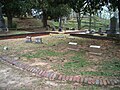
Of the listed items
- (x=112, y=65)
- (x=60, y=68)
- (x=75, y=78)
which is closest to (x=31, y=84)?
(x=75, y=78)

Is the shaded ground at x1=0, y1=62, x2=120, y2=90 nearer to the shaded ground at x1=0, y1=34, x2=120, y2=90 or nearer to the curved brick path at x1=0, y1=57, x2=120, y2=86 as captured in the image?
the shaded ground at x1=0, y1=34, x2=120, y2=90

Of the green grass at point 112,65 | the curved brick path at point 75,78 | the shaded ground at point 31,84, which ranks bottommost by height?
the shaded ground at point 31,84

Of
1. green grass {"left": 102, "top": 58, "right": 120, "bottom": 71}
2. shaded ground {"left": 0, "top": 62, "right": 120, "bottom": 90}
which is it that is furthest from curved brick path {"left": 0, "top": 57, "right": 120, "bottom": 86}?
green grass {"left": 102, "top": 58, "right": 120, "bottom": 71}

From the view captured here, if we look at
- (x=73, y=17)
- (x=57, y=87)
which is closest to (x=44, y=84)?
(x=57, y=87)

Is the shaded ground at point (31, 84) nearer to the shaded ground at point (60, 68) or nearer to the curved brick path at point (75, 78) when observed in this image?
the shaded ground at point (60, 68)

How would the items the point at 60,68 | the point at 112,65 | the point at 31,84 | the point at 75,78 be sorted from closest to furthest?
1. the point at 31,84
2. the point at 75,78
3. the point at 60,68
4. the point at 112,65

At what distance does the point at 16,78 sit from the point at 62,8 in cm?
1854

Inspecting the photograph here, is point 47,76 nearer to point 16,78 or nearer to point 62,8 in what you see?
point 16,78

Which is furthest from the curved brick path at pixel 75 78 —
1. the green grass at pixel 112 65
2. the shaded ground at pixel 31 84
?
the green grass at pixel 112 65

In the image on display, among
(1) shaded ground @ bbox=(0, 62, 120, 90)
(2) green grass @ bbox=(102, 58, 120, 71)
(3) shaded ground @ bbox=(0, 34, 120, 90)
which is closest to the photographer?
(1) shaded ground @ bbox=(0, 62, 120, 90)

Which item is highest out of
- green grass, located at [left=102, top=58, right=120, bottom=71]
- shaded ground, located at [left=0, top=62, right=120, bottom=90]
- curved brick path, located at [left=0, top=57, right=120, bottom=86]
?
green grass, located at [left=102, top=58, right=120, bottom=71]

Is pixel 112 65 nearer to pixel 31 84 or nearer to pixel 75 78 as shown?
pixel 75 78

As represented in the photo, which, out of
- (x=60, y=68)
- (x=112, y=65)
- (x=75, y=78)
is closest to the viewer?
(x=75, y=78)

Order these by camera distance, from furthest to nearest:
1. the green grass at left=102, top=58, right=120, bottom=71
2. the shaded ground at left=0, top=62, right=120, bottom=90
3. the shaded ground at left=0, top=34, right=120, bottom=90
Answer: the green grass at left=102, top=58, right=120, bottom=71 < the shaded ground at left=0, top=34, right=120, bottom=90 < the shaded ground at left=0, top=62, right=120, bottom=90
